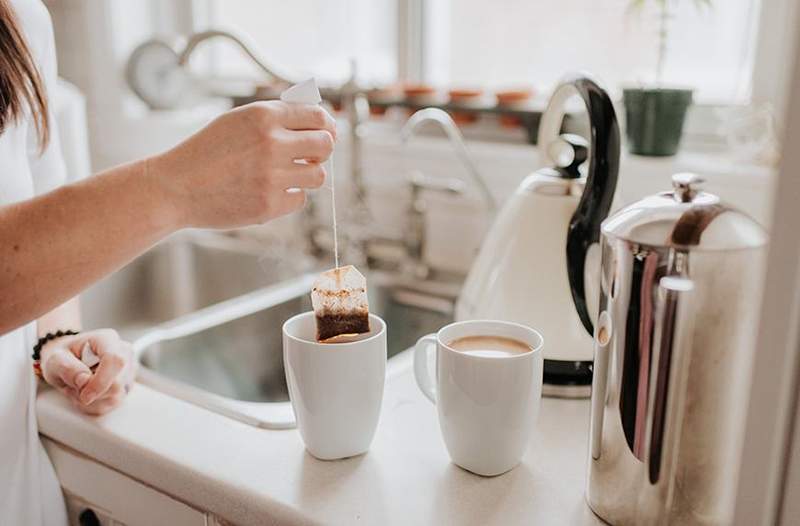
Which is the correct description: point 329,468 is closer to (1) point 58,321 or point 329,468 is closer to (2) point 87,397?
(2) point 87,397

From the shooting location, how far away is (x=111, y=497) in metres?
0.77

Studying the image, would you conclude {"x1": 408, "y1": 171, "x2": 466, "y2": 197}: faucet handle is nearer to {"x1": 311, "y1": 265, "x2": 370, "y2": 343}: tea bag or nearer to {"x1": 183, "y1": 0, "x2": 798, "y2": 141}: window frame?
{"x1": 183, "y1": 0, "x2": 798, "y2": 141}: window frame

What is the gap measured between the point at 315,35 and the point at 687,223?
1.57 metres

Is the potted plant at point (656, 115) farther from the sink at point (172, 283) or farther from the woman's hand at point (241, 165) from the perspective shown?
the sink at point (172, 283)

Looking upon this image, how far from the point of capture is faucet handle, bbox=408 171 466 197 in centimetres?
124

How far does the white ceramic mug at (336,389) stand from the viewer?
639mm

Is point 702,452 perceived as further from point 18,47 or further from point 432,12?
point 432,12

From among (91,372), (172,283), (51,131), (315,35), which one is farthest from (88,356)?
(315,35)

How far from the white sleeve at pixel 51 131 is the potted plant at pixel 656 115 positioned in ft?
2.60

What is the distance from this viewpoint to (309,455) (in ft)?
2.26

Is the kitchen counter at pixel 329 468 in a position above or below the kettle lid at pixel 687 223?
below

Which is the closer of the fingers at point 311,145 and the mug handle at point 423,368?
the fingers at point 311,145

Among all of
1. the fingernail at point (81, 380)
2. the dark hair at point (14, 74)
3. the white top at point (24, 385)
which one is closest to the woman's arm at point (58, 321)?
the white top at point (24, 385)

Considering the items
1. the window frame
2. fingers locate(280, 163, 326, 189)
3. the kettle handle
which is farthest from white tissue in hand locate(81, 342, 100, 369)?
the window frame
